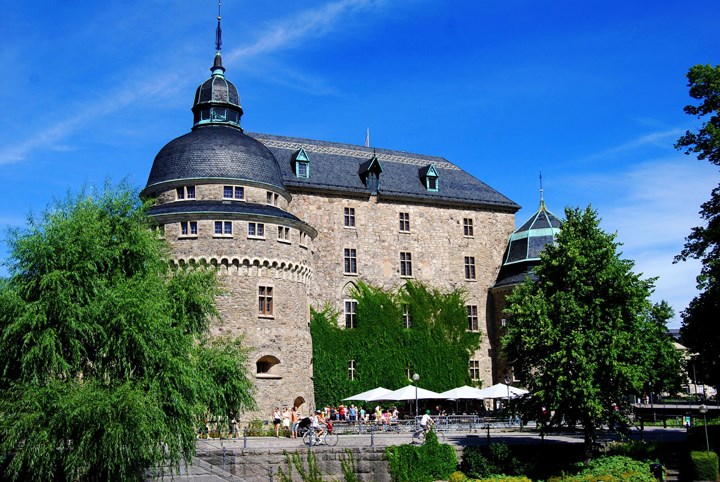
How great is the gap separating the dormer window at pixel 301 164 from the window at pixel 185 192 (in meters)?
8.35

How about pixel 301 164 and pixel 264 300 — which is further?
pixel 301 164

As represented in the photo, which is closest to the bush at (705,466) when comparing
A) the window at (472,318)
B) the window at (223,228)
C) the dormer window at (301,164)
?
the window at (223,228)

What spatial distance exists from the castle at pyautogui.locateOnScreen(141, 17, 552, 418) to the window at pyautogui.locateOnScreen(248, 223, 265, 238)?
0.08m

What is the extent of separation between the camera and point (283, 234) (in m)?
38.4

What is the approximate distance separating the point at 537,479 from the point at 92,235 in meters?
17.7

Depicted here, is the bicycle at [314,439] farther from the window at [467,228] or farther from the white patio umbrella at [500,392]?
the window at [467,228]

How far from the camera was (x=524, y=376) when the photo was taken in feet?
91.1

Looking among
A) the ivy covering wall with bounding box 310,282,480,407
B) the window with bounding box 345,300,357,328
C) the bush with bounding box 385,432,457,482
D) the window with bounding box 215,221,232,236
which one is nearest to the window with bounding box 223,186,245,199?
the window with bounding box 215,221,232,236

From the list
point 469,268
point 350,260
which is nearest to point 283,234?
point 350,260

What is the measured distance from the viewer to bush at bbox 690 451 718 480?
24.1 m

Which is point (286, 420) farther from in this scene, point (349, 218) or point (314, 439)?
point (349, 218)

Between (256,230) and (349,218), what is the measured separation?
9.44 metres

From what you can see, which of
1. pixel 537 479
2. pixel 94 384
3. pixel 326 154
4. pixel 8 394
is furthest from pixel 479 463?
pixel 326 154

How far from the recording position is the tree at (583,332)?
25.8 meters
